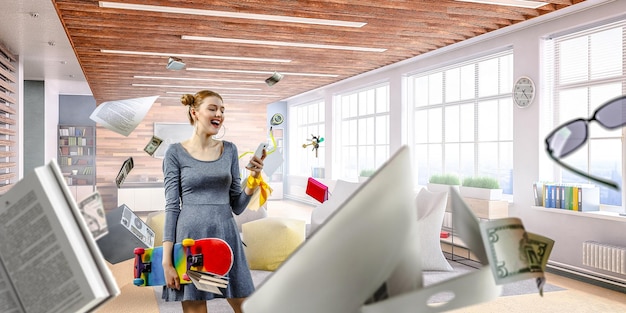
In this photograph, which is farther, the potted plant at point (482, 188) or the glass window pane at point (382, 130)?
the glass window pane at point (382, 130)

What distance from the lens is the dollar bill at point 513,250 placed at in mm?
674

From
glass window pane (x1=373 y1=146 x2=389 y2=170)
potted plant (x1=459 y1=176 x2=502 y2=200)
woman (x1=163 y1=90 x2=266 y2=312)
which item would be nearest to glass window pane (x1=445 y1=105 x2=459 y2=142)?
potted plant (x1=459 y1=176 x2=502 y2=200)

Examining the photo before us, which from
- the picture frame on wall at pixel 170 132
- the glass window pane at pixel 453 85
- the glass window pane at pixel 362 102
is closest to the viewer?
the glass window pane at pixel 453 85

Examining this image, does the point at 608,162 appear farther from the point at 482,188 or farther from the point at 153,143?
the point at 153,143

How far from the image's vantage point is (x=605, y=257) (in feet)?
16.7

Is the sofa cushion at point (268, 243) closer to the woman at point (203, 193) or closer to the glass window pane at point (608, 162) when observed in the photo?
the glass window pane at point (608, 162)

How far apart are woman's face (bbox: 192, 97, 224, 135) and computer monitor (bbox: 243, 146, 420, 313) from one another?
159 cm

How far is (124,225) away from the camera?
3.23ft

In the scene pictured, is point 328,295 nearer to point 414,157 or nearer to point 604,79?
point 604,79

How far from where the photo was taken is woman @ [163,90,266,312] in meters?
2.12

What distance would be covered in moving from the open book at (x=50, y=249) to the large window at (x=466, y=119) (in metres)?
6.61

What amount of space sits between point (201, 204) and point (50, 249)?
4.71ft

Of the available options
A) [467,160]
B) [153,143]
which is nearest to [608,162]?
[467,160]

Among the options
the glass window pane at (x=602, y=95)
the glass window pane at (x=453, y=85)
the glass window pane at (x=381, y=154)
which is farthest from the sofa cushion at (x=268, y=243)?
the glass window pane at (x=381, y=154)
